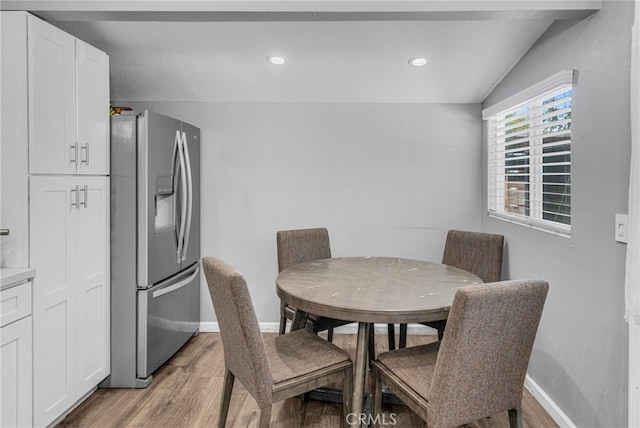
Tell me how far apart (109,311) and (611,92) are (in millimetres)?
2978

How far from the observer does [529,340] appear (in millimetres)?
1595

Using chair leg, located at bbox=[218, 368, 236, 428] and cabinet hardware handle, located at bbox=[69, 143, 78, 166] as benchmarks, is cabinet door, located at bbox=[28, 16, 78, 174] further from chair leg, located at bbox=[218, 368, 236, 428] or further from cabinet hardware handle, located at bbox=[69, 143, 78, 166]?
chair leg, located at bbox=[218, 368, 236, 428]

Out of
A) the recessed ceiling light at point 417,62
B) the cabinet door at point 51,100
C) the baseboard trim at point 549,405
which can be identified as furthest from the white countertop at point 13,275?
the baseboard trim at point 549,405

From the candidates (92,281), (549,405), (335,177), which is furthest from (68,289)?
(549,405)

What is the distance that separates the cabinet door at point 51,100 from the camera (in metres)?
1.95

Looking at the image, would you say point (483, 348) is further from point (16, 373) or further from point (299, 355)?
point (16, 373)

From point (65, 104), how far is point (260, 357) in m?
1.67

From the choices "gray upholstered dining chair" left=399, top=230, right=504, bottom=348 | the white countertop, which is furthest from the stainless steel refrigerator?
"gray upholstered dining chair" left=399, top=230, right=504, bottom=348

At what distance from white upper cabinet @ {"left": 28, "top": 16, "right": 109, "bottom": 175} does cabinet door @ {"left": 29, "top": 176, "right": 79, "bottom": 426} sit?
14 cm

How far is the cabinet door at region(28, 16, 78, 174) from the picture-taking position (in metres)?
1.95

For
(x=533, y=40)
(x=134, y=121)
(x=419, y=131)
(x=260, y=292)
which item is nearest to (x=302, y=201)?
(x=260, y=292)

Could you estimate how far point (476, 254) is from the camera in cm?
294

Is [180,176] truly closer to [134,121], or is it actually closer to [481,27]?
[134,121]

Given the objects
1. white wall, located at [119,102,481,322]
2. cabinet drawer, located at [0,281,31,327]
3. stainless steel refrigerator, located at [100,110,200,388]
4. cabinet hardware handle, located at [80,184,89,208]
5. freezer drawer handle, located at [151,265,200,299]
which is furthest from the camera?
white wall, located at [119,102,481,322]
